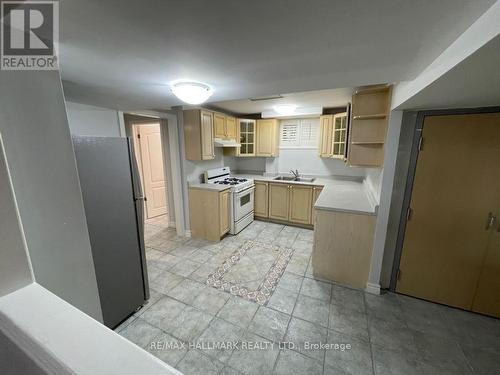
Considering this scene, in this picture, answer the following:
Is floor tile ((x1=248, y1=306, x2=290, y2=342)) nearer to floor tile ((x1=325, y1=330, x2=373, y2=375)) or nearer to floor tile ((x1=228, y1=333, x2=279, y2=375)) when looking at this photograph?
floor tile ((x1=228, y1=333, x2=279, y2=375))

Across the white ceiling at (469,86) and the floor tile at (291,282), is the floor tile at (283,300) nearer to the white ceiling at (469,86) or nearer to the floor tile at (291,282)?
the floor tile at (291,282)

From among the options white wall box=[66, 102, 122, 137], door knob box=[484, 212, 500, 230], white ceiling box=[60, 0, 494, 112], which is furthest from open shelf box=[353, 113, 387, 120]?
white wall box=[66, 102, 122, 137]

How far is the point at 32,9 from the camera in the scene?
2.56ft

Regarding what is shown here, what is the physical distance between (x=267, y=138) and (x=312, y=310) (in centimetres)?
322

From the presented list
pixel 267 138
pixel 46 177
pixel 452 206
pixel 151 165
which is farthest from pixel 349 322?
pixel 151 165

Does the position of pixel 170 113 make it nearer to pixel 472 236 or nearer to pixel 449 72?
pixel 449 72

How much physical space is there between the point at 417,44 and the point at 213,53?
42.9 inches

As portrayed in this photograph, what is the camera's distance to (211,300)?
2051mm

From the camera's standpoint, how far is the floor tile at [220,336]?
1.53m

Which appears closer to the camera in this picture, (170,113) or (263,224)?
(170,113)

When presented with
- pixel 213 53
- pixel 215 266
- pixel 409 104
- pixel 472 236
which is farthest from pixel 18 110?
pixel 472 236

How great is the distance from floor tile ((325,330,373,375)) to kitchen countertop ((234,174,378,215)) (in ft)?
3.86

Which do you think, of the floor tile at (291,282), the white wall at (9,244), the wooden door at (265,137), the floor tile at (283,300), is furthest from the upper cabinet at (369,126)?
the white wall at (9,244)

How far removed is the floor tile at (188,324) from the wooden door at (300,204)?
240 centimetres
